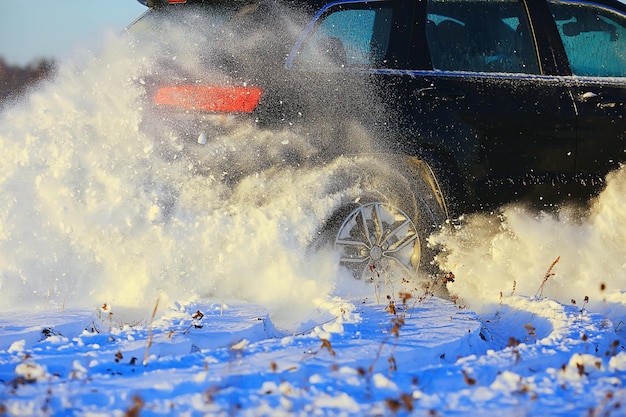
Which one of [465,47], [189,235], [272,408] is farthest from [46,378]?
[465,47]

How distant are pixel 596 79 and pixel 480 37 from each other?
98 centimetres

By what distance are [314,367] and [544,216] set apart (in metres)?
2.62

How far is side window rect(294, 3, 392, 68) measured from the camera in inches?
162

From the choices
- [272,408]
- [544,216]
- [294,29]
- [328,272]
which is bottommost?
[272,408]

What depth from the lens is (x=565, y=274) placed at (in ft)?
15.5

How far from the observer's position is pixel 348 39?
4.26 meters

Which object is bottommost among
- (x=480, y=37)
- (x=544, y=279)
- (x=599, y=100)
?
(x=544, y=279)

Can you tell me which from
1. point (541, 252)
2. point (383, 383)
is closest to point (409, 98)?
point (541, 252)

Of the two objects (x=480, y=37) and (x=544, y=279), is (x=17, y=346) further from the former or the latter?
(x=480, y=37)

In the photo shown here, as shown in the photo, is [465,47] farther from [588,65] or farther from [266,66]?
[266,66]

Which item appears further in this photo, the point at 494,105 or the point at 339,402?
the point at 494,105

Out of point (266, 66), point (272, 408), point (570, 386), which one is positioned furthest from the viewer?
point (266, 66)

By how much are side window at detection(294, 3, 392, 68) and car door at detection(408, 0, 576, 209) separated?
12.4 inches

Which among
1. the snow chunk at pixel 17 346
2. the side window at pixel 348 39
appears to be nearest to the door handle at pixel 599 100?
the side window at pixel 348 39
